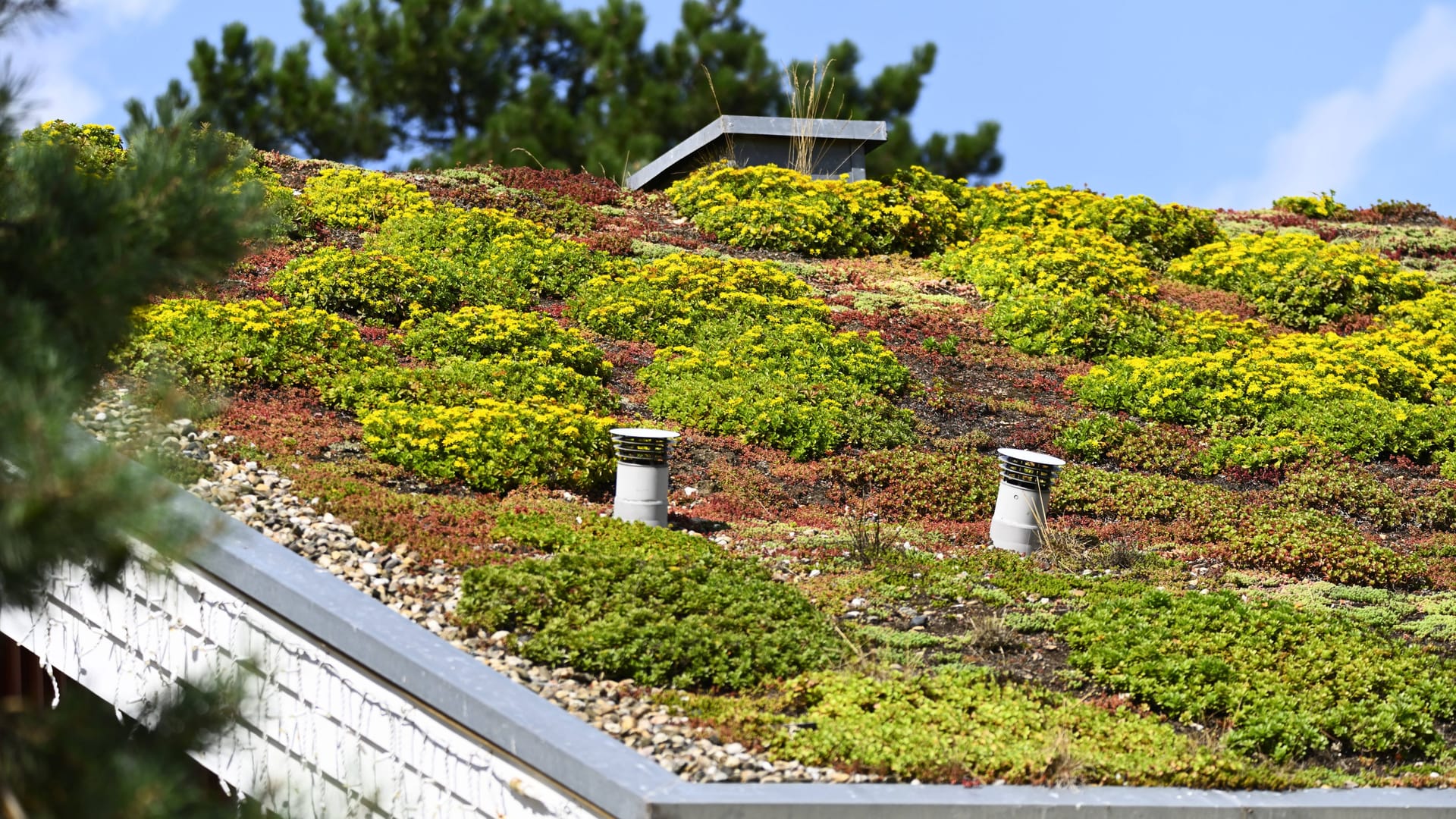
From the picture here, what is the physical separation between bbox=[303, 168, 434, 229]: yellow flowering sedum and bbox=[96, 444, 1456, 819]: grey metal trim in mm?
7827

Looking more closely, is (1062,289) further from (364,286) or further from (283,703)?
(283,703)

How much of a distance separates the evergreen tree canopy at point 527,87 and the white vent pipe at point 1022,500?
16394 mm

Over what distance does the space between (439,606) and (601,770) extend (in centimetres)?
167

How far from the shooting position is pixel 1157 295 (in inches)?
581

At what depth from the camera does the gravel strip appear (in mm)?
5059

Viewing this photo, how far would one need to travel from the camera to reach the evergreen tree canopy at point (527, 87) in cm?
2506

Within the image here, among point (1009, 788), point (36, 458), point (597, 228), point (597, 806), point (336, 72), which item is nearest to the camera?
point (36, 458)

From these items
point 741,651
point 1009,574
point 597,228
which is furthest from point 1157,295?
point 741,651

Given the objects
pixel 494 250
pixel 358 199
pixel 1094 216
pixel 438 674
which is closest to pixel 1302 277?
pixel 1094 216

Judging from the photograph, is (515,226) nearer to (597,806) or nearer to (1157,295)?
(1157,295)

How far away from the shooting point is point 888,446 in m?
9.91

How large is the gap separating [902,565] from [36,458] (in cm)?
553

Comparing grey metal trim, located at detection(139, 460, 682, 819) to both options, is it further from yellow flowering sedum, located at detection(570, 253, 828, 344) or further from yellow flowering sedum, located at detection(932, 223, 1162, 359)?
yellow flowering sedum, located at detection(932, 223, 1162, 359)

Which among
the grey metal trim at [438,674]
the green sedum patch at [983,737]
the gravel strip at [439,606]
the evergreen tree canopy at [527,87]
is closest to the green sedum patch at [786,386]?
the gravel strip at [439,606]
